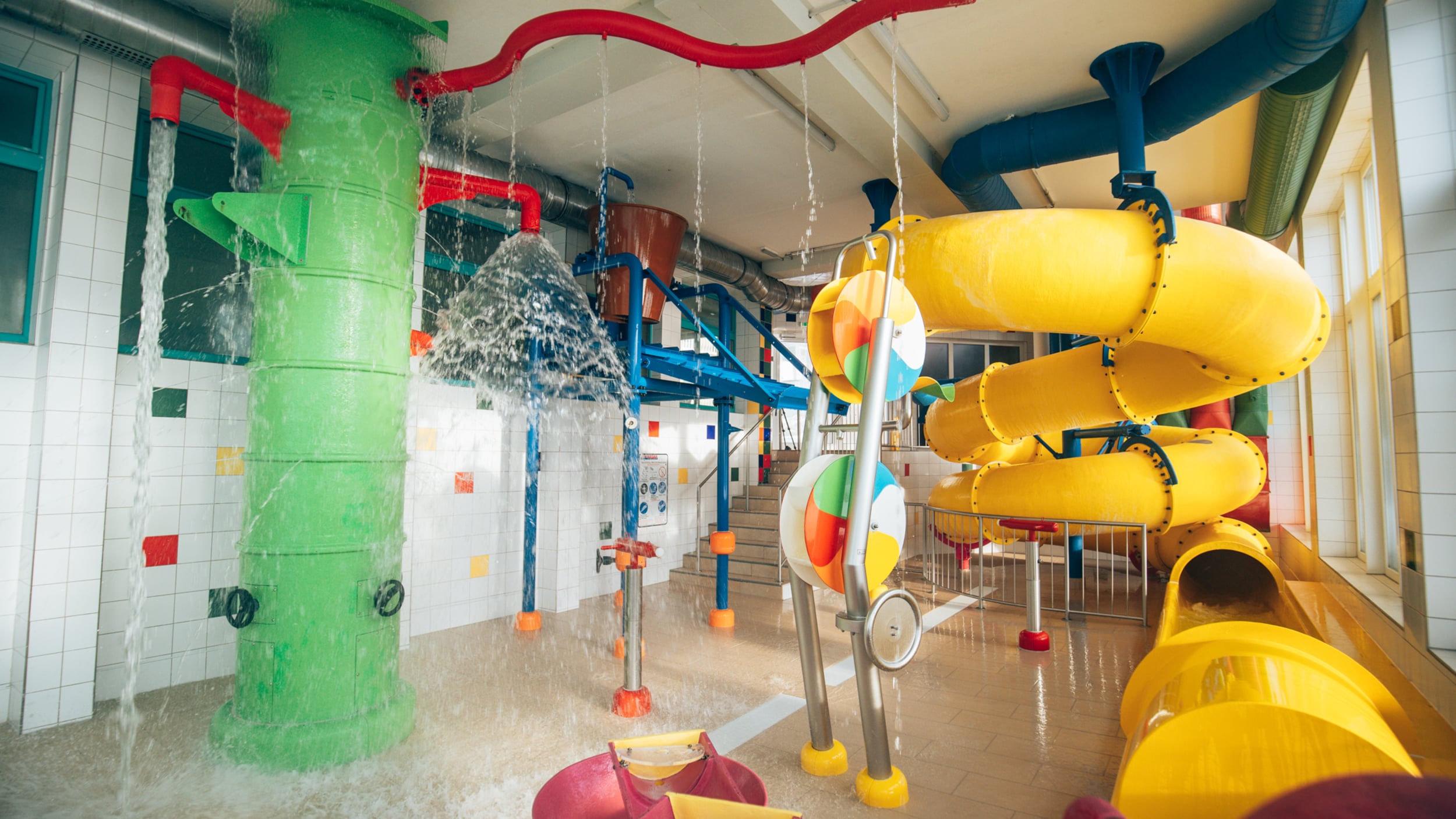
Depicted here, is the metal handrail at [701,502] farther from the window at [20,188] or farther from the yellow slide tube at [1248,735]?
the yellow slide tube at [1248,735]

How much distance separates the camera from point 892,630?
7.32 ft

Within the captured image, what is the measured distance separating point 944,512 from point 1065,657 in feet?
5.89

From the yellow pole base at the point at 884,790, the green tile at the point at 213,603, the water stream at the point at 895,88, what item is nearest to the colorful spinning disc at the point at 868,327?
the water stream at the point at 895,88

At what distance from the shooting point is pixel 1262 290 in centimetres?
287

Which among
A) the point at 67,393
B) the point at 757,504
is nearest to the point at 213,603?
the point at 67,393

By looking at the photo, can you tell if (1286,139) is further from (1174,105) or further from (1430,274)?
(1430,274)

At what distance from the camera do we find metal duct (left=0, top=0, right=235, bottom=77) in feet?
9.52

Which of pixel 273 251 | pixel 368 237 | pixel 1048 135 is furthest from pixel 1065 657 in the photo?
pixel 273 251

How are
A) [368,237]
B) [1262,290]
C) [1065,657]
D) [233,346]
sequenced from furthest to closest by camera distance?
[1065,657]
[233,346]
[368,237]
[1262,290]

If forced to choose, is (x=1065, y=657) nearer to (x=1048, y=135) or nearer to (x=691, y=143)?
(x=1048, y=135)

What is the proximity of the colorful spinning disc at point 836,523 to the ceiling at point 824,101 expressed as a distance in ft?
7.71

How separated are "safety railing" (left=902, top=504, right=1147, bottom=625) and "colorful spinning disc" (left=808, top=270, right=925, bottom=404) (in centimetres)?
292

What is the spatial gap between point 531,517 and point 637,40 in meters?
3.55

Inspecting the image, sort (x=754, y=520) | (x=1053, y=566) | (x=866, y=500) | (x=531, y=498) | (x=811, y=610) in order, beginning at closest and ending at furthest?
1. (x=866, y=500)
2. (x=811, y=610)
3. (x=531, y=498)
4. (x=754, y=520)
5. (x=1053, y=566)
